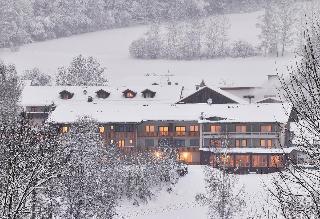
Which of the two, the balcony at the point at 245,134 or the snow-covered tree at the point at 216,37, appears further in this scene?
the snow-covered tree at the point at 216,37

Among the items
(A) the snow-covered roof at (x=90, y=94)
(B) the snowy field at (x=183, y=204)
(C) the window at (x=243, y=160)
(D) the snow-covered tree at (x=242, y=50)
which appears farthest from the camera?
(D) the snow-covered tree at (x=242, y=50)

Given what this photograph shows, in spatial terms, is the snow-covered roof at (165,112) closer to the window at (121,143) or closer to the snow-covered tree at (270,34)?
the window at (121,143)

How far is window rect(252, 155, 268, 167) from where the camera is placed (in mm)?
66000

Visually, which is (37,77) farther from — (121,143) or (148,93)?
(121,143)

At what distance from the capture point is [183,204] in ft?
179

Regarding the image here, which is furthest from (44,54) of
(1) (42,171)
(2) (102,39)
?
(1) (42,171)

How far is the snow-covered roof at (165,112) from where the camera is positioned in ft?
224

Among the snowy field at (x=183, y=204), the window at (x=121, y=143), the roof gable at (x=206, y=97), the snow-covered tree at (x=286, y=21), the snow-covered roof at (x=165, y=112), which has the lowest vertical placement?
the snowy field at (x=183, y=204)

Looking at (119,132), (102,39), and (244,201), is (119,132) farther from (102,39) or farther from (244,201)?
(102,39)

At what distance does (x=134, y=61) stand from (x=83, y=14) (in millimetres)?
29816

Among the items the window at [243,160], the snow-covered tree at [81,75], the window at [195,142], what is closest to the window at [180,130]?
the window at [195,142]

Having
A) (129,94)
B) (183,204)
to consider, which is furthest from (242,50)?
(183,204)

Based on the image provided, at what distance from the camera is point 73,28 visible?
151250 mm

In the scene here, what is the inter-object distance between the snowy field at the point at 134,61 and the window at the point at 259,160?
1447 inches
